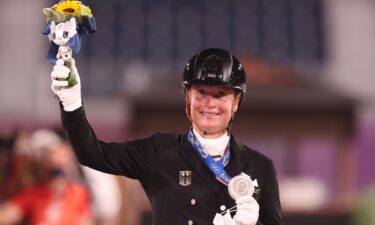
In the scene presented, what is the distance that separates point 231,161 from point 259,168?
100 millimetres

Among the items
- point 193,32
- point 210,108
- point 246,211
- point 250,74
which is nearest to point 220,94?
point 210,108

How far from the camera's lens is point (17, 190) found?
17.6 feet

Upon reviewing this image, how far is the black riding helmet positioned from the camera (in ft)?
8.87

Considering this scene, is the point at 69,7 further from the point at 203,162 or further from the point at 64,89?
the point at 203,162

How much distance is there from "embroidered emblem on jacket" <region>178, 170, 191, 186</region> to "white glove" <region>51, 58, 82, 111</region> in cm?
41

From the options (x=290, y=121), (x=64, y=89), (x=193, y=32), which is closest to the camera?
(x=64, y=89)

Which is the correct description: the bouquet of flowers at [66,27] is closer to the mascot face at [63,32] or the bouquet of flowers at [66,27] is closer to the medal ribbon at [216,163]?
the mascot face at [63,32]

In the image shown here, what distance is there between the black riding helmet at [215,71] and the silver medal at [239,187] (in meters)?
0.30

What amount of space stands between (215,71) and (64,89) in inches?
20.2

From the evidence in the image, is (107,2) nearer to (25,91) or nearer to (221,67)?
(25,91)

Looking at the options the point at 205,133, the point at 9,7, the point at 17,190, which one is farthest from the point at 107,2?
the point at 205,133

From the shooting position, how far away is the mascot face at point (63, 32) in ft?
8.13

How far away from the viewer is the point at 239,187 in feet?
8.62

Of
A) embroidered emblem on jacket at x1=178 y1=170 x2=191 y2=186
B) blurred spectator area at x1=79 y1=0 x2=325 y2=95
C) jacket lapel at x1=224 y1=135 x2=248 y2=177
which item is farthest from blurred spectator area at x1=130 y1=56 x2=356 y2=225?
embroidered emblem on jacket at x1=178 y1=170 x2=191 y2=186
